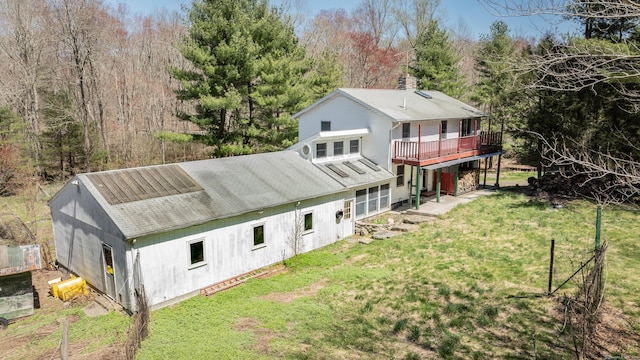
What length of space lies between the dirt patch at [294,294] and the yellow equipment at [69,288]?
250 inches

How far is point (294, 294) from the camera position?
511 inches

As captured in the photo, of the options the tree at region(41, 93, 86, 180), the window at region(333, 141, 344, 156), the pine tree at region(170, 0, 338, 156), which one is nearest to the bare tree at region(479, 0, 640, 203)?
the window at region(333, 141, 344, 156)

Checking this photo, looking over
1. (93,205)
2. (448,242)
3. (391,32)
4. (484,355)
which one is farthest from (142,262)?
(391,32)

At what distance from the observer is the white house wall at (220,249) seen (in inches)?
477

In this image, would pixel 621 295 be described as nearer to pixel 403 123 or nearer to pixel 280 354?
pixel 280 354

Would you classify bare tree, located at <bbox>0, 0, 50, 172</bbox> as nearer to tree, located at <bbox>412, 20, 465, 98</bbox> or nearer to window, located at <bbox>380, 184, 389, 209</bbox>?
window, located at <bbox>380, 184, 389, 209</bbox>

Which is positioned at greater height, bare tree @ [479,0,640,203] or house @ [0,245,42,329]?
bare tree @ [479,0,640,203]

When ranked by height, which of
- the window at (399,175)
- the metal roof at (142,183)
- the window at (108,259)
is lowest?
the window at (108,259)

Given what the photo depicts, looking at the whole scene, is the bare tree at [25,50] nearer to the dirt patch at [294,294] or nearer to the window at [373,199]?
the window at [373,199]

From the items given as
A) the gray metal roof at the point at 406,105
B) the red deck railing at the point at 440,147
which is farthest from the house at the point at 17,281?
the red deck railing at the point at 440,147

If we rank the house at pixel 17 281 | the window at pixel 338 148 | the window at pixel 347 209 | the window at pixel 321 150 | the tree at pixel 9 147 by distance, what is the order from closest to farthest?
the house at pixel 17 281 → the window at pixel 347 209 → the window at pixel 321 150 → the window at pixel 338 148 → the tree at pixel 9 147

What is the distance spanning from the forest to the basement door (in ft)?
45.1

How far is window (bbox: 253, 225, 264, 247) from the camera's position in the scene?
14.9 m

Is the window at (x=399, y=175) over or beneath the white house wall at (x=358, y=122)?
beneath
